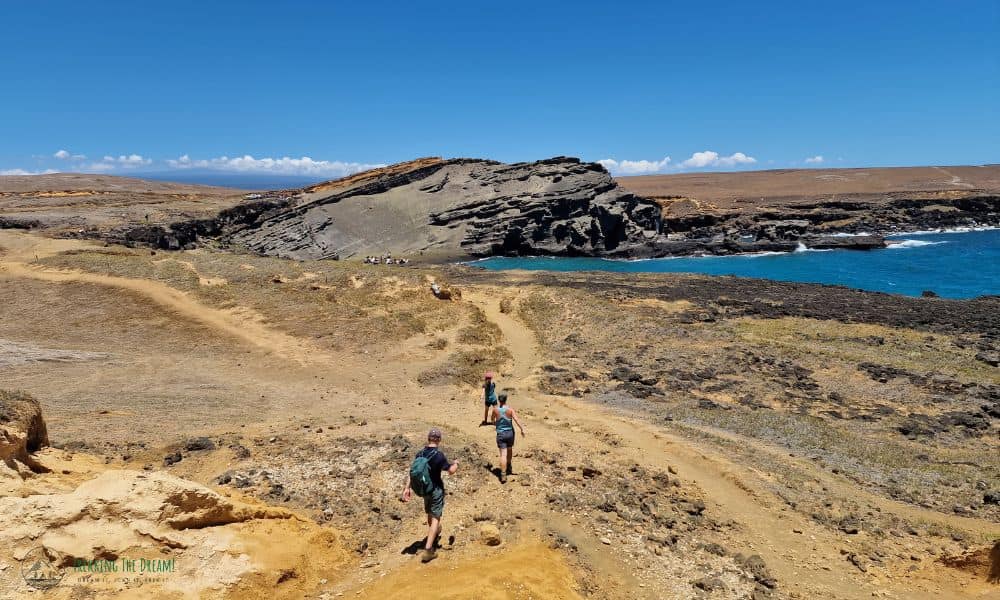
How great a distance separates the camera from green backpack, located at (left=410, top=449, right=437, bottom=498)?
884 centimetres

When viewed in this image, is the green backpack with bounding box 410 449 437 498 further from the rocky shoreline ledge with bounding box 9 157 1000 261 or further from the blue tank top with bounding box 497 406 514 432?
the rocky shoreline ledge with bounding box 9 157 1000 261

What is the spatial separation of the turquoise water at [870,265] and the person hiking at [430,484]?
52.3 meters

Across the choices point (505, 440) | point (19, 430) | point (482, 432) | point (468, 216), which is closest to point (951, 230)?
point (468, 216)

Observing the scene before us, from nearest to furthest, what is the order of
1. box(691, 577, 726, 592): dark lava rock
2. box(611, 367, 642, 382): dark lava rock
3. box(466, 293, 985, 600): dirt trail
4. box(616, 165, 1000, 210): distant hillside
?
box(691, 577, 726, 592): dark lava rock → box(466, 293, 985, 600): dirt trail → box(611, 367, 642, 382): dark lava rock → box(616, 165, 1000, 210): distant hillside

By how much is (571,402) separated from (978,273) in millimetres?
61475

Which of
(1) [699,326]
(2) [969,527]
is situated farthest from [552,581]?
(1) [699,326]

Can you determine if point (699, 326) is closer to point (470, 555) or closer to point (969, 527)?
point (969, 527)

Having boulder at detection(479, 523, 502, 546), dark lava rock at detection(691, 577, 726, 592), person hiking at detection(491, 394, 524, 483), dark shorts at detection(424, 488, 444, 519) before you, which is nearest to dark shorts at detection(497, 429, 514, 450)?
person hiking at detection(491, 394, 524, 483)

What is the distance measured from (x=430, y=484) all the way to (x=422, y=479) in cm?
17

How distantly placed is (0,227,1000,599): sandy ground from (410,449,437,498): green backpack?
3.65 ft

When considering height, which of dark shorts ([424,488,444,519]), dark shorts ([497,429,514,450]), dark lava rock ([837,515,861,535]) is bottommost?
dark lava rock ([837,515,861,535])

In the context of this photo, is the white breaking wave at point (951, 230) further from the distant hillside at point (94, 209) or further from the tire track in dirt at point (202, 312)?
the distant hillside at point (94, 209)

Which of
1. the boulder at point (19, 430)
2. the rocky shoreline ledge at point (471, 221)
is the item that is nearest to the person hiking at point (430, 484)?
the boulder at point (19, 430)

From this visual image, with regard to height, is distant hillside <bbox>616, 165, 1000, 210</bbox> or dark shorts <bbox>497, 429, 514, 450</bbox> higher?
distant hillside <bbox>616, 165, 1000, 210</bbox>
